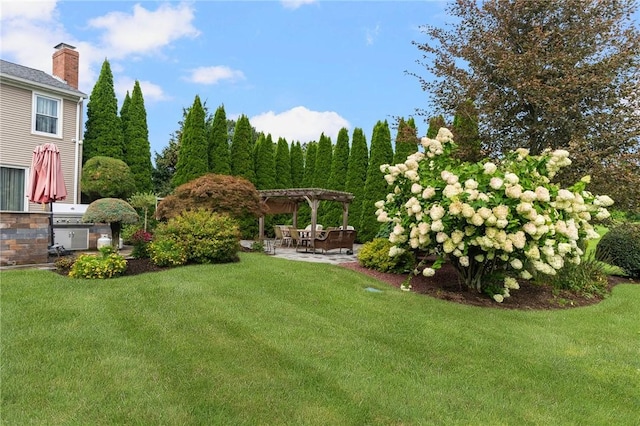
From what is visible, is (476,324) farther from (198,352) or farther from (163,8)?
(163,8)

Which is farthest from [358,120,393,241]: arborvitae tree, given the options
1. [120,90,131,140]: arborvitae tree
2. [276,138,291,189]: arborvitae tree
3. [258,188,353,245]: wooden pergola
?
[120,90,131,140]: arborvitae tree

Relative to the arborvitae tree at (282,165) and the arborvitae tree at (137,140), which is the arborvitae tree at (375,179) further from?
the arborvitae tree at (137,140)

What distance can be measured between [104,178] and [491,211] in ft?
42.7

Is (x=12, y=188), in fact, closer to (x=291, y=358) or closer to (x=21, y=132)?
(x=21, y=132)

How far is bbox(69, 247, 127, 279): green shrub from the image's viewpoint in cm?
676

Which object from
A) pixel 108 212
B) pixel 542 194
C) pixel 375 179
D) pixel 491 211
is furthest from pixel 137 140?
pixel 542 194

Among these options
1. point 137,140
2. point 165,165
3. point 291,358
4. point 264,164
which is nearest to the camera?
point 291,358

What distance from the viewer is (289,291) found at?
21.2 ft

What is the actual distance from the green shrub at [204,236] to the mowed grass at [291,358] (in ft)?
5.58

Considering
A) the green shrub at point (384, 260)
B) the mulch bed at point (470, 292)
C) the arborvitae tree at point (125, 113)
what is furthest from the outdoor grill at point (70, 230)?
the green shrub at point (384, 260)

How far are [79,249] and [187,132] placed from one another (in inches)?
313

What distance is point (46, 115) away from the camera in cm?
1382

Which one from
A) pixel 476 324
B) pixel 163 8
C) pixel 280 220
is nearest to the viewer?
pixel 476 324

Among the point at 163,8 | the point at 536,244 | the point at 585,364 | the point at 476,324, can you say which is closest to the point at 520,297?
the point at 536,244
